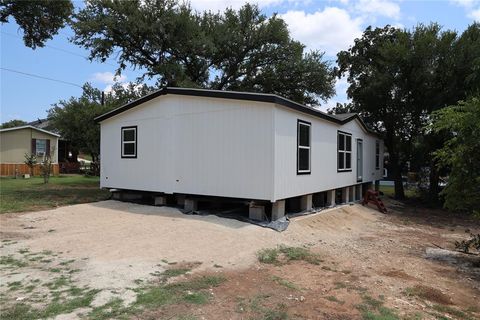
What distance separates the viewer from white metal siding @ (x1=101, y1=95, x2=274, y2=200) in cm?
961

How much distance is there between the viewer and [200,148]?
35.0ft

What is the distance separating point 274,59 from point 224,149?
12.8 meters

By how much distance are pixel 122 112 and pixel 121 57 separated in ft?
30.8

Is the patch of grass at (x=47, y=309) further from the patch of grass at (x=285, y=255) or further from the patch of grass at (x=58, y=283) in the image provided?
the patch of grass at (x=285, y=255)

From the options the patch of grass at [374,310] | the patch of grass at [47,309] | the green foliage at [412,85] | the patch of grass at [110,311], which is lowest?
the patch of grass at [374,310]

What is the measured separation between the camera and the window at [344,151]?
47.5 ft

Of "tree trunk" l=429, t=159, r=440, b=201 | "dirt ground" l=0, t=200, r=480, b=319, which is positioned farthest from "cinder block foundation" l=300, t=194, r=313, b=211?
"tree trunk" l=429, t=159, r=440, b=201

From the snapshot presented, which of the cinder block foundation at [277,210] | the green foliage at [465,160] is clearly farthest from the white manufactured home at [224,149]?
the green foliage at [465,160]

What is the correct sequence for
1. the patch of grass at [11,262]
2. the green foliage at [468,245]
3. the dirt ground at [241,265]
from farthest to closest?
1. the green foliage at [468,245]
2. the patch of grass at [11,262]
3. the dirt ground at [241,265]

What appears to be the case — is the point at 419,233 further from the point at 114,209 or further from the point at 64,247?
the point at 64,247

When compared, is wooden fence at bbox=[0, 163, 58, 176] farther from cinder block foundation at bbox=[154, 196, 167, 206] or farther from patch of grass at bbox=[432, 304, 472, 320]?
patch of grass at bbox=[432, 304, 472, 320]

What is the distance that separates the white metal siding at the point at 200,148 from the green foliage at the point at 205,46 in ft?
24.0

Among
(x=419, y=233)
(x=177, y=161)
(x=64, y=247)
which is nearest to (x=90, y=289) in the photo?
(x=64, y=247)

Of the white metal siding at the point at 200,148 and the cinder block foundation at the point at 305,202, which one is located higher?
the white metal siding at the point at 200,148
